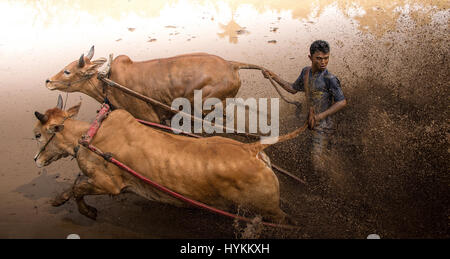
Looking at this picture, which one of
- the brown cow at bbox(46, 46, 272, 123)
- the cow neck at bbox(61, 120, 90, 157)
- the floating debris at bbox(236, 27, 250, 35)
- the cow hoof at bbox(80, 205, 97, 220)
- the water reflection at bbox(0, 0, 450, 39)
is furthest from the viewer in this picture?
the floating debris at bbox(236, 27, 250, 35)

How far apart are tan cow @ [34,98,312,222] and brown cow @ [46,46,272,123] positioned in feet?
3.57

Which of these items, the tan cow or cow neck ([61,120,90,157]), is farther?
cow neck ([61,120,90,157])

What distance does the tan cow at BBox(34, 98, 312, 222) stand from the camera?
3.07m

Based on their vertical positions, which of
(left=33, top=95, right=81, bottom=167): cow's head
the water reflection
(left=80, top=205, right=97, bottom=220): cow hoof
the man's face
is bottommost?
Result: (left=80, top=205, right=97, bottom=220): cow hoof

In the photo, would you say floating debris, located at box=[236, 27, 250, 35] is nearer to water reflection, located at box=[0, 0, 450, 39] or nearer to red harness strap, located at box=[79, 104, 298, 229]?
water reflection, located at box=[0, 0, 450, 39]

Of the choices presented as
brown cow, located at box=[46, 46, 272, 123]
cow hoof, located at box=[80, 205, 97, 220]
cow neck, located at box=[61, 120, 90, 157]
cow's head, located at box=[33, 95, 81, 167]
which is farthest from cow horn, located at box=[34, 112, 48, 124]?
brown cow, located at box=[46, 46, 272, 123]

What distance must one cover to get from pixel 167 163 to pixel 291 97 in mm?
3898

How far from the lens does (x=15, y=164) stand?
214 inches

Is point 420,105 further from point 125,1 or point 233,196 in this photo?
point 125,1

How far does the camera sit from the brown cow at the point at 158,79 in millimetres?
4594

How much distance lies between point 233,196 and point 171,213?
1.18 meters

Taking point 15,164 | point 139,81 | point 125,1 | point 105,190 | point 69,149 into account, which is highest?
point 125,1

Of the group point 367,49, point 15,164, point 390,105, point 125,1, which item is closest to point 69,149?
point 15,164

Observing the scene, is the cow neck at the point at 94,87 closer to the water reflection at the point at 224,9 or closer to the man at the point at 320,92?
the man at the point at 320,92
